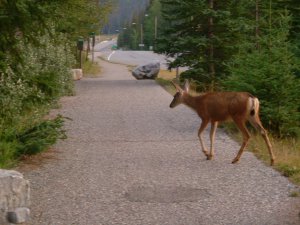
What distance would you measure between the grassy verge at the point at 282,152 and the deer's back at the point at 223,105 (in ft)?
3.27

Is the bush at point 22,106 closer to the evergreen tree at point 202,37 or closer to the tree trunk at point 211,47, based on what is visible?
the evergreen tree at point 202,37

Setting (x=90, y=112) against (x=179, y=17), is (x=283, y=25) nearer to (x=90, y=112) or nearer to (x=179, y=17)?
(x=90, y=112)

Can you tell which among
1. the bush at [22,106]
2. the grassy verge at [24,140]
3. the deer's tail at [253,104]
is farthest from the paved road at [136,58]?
the deer's tail at [253,104]

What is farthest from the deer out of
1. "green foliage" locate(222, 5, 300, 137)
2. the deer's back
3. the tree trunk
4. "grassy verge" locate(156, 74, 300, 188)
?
the tree trunk

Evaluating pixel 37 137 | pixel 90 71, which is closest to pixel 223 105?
pixel 37 137

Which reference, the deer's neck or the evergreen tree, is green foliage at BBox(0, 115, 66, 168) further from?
the evergreen tree

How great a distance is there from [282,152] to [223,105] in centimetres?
166

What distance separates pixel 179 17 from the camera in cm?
2527

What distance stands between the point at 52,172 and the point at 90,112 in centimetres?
807

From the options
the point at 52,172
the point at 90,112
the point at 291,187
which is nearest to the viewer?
the point at 291,187

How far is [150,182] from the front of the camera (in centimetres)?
877

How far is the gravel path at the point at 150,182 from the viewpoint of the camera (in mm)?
7051

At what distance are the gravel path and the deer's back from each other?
2.58 feet

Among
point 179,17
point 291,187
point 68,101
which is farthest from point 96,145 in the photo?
point 179,17
